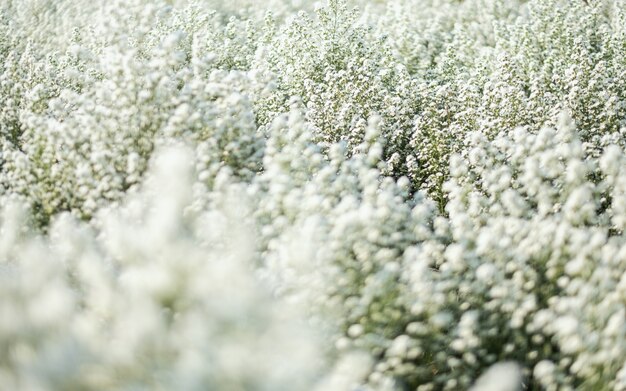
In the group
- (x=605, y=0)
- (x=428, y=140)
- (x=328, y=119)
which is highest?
(x=605, y=0)

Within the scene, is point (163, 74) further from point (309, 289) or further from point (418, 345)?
point (418, 345)

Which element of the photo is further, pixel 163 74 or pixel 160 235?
pixel 163 74

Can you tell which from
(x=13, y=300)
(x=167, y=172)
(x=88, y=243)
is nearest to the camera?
(x=13, y=300)

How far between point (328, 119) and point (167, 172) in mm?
4495

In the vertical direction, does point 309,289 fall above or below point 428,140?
below

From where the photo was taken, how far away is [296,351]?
2709 mm

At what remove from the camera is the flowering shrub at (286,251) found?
283 centimetres

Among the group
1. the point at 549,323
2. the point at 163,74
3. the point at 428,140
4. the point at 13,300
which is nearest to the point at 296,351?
the point at 13,300

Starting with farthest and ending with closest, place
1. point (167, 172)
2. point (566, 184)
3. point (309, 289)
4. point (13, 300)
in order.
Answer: point (566, 184)
point (309, 289)
point (167, 172)
point (13, 300)

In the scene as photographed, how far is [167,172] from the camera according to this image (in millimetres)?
3588

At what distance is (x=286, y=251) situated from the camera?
4.20 m

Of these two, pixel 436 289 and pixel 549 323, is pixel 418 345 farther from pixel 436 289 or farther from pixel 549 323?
pixel 549 323

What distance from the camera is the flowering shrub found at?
2832 millimetres

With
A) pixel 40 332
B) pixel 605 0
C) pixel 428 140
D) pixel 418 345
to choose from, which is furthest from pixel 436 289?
pixel 605 0
